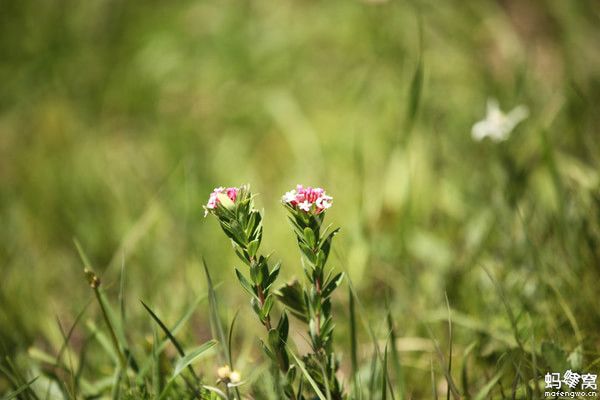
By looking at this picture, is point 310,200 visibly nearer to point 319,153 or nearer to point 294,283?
point 294,283

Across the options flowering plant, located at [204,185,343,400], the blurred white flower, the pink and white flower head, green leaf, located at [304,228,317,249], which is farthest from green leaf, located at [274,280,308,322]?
the blurred white flower

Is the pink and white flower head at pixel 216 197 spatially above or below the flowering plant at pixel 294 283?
above

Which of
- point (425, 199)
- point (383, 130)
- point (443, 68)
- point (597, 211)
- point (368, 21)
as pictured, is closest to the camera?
point (597, 211)

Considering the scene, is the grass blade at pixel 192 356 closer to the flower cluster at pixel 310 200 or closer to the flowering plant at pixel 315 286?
the flowering plant at pixel 315 286

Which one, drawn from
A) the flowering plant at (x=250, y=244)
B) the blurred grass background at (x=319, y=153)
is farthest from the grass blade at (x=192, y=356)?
the blurred grass background at (x=319, y=153)

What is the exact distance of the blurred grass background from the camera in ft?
5.09

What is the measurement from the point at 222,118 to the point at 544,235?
1746 millimetres

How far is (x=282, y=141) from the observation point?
2.62m

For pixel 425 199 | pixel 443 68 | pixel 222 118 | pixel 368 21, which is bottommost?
pixel 425 199

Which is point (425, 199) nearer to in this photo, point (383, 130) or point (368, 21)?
point (383, 130)

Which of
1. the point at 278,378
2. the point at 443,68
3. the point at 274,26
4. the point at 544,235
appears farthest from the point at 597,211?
the point at 274,26

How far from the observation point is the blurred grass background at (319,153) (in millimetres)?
1552

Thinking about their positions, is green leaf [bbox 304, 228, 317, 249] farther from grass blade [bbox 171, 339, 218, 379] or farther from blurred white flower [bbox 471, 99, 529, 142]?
blurred white flower [bbox 471, 99, 529, 142]

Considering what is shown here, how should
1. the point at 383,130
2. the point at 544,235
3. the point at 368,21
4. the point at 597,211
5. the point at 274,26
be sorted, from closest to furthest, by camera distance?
1. the point at 597,211
2. the point at 544,235
3. the point at 383,130
4. the point at 368,21
5. the point at 274,26
